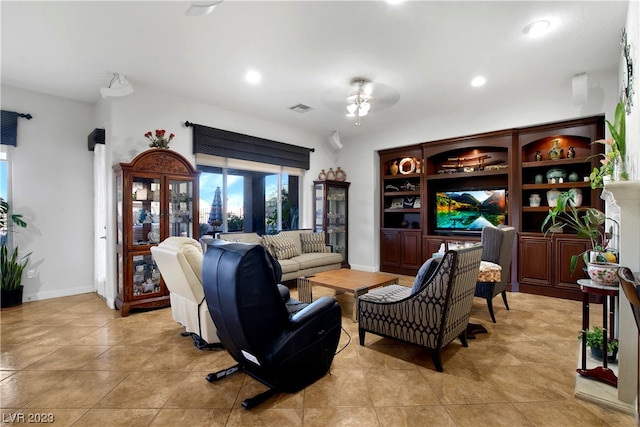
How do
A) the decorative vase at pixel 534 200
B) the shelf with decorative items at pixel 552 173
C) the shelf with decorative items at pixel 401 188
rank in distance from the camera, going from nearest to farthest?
the shelf with decorative items at pixel 552 173, the decorative vase at pixel 534 200, the shelf with decorative items at pixel 401 188

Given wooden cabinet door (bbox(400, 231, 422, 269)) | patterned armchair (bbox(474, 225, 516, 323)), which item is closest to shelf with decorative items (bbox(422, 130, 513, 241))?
wooden cabinet door (bbox(400, 231, 422, 269))

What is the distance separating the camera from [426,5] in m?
2.50

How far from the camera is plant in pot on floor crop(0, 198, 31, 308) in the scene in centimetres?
387

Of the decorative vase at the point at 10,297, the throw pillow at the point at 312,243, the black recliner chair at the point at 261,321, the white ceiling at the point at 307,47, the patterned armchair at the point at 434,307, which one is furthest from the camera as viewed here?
the throw pillow at the point at 312,243

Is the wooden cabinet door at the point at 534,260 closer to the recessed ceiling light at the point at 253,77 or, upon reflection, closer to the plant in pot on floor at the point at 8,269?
the recessed ceiling light at the point at 253,77

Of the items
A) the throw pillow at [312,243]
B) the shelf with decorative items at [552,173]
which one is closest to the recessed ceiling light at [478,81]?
the shelf with decorative items at [552,173]

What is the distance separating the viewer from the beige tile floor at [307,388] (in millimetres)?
1836

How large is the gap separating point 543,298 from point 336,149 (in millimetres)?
4637

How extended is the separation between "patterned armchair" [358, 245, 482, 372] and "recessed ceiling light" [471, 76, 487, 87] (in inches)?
97.6

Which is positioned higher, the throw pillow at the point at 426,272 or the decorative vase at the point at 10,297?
the throw pillow at the point at 426,272

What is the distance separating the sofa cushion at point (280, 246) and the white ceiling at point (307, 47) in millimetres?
2181

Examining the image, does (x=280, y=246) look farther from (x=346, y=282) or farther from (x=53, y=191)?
(x=53, y=191)

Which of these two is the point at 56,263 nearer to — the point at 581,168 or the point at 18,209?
the point at 18,209

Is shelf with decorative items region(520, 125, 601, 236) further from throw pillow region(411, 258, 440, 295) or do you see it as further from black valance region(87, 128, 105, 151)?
black valance region(87, 128, 105, 151)
